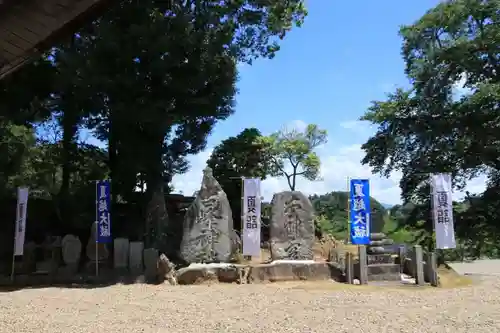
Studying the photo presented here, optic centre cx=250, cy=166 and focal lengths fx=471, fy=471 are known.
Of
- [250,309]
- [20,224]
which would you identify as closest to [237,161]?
[20,224]

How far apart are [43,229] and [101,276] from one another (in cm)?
479

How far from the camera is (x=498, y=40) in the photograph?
14.2 m

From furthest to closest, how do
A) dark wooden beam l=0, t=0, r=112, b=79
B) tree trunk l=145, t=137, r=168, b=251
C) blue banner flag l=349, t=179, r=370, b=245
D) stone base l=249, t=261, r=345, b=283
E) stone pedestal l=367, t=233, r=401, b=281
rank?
tree trunk l=145, t=137, r=168, b=251, stone pedestal l=367, t=233, r=401, b=281, blue banner flag l=349, t=179, r=370, b=245, stone base l=249, t=261, r=345, b=283, dark wooden beam l=0, t=0, r=112, b=79

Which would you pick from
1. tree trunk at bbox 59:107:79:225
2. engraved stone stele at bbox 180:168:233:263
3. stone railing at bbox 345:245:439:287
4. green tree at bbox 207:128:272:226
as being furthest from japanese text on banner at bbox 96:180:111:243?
stone railing at bbox 345:245:439:287

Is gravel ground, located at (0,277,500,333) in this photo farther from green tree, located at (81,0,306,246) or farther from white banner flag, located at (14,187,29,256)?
green tree, located at (81,0,306,246)

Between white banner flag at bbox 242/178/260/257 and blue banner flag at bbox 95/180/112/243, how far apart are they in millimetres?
3323

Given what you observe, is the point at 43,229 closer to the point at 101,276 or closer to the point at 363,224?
the point at 101,276

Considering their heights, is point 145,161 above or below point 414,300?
above

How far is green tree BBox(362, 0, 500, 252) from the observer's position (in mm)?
14234

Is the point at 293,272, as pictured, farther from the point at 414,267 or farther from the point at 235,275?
the point at 414,267

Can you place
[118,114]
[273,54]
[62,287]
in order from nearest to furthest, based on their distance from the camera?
[62,287] → [118,114] → [273,54]

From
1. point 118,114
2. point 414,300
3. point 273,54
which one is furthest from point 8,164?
point 414,300

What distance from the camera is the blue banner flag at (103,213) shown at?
1130 centimetres

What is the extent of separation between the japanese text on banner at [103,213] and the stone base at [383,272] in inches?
246
